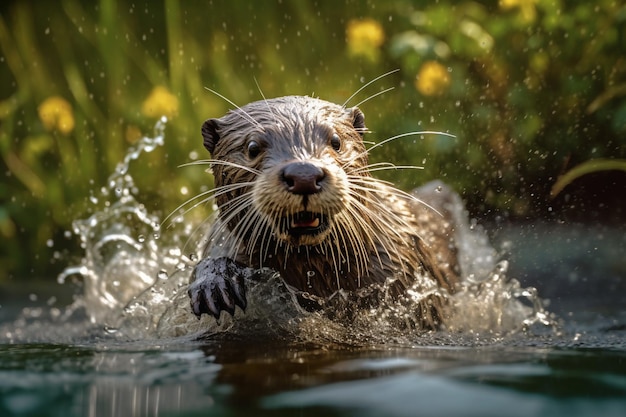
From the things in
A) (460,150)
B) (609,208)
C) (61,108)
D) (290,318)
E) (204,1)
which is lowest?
(290,318)

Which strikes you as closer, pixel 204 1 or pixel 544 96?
pixel 544 96

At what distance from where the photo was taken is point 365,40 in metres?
4.75

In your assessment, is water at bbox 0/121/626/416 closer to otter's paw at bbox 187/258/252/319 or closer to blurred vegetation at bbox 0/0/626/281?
otter's paw at bbox 187/258/252/319

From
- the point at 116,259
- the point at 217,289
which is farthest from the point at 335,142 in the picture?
the point at 116,259

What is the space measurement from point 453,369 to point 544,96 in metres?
3.03

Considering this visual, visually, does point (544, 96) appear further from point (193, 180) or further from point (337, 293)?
point (337, 293)

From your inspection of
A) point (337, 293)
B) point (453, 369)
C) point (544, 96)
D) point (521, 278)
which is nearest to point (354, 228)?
point (337, 293)

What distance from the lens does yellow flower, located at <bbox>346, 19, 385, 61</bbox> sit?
4.74 meters

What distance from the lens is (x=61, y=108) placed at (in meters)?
4.97

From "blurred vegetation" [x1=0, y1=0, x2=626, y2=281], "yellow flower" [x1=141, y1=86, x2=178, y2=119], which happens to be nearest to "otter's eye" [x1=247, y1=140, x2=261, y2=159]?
"blurred vegetation" [x1=0, y1=0, x2=626, y2=281]

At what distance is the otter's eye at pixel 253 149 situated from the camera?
102 inches

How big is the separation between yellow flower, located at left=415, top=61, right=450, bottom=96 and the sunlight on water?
2.76 ft

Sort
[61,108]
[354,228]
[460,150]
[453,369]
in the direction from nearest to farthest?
1. [453,369]
2. [354,228]
3. [460,150]
4. [61,108]

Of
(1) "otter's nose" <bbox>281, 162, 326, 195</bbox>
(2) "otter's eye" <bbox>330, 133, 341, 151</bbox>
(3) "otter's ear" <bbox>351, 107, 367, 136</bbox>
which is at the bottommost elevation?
(1) "otter's nose" <bbox>281, 162, 326, 195</bbox>
